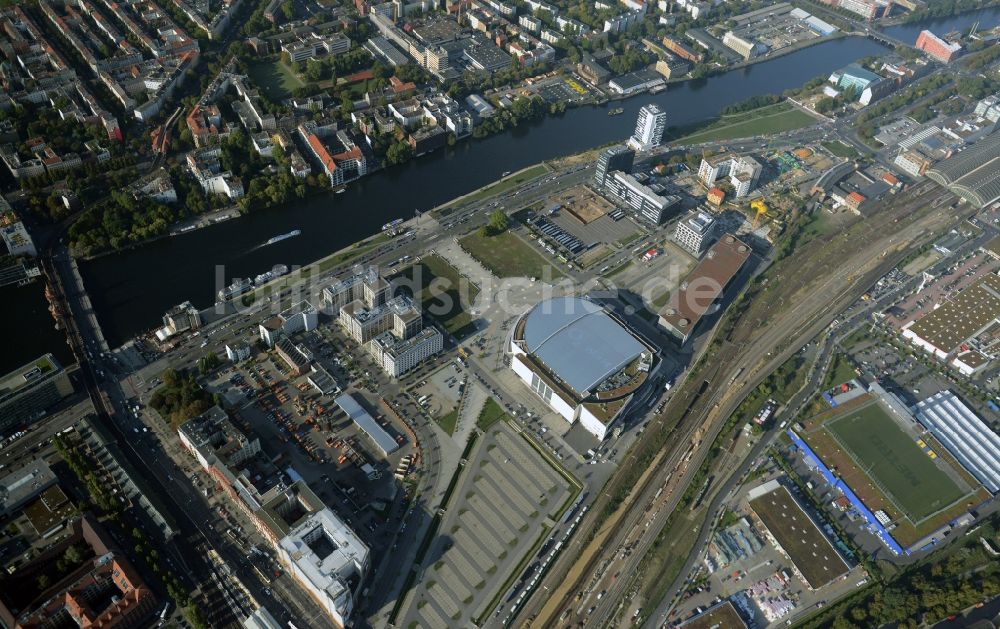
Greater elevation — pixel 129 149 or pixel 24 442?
pixel 129 149

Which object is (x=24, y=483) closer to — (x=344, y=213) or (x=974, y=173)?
(x=344, y=213)

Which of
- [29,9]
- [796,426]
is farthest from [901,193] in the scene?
[29,9]

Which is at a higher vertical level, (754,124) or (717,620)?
(754,124)

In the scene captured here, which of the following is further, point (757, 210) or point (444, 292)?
point (757, 210)

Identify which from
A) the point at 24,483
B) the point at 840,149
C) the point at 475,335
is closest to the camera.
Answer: the point at 24,483

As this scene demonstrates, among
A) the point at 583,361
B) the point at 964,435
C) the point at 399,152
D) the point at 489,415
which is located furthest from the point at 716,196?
the point at 489,415

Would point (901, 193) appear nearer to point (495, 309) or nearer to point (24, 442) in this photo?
point (495, 309)
